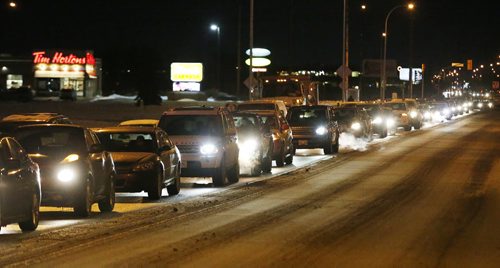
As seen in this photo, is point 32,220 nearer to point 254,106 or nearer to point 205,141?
point 205,141

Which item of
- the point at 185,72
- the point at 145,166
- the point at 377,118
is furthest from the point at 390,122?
the point at 185,72

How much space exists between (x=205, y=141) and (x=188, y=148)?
412mm

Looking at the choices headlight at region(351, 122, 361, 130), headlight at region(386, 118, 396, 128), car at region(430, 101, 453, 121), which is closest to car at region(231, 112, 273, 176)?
headlight at region(351, 122, 361, 130)

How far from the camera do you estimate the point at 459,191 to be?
21.8 meters

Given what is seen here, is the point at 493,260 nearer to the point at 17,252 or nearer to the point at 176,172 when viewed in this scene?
the point at 17,252

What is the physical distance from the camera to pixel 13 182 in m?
13.8

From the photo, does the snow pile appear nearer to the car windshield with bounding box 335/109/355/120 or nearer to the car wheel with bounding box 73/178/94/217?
the car windshield with bounding box 335/109/355/120

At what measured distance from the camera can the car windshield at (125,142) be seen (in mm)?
19828

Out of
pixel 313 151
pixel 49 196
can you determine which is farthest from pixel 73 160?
pixel 313 151

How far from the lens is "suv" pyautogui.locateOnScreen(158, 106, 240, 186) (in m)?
22.3

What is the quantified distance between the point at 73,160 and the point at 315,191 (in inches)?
271

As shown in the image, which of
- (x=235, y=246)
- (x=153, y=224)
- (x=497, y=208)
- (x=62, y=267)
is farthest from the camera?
(x=497, y=208)

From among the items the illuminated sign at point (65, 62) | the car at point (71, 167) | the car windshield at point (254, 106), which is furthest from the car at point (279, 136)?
the illuminated sign at point (65, 62)

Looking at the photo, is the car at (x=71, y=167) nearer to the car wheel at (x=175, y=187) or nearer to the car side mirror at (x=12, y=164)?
the car side mirror at (x=12, y=164)
